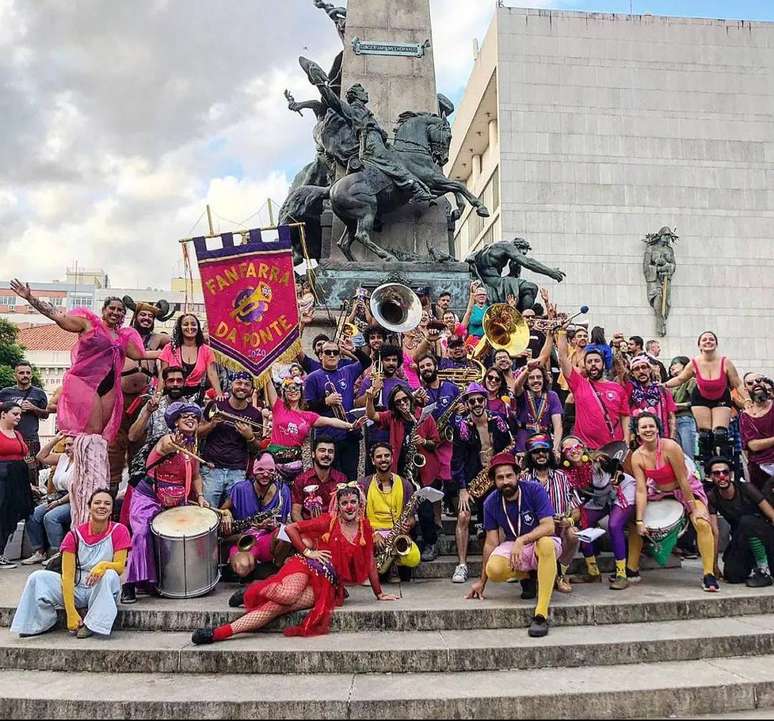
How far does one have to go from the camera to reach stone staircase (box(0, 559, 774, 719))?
166 inches

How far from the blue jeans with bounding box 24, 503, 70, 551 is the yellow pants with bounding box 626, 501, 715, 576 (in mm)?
5138

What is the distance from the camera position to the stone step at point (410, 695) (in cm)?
418

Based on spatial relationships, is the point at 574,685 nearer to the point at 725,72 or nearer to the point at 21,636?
the point at 21,636

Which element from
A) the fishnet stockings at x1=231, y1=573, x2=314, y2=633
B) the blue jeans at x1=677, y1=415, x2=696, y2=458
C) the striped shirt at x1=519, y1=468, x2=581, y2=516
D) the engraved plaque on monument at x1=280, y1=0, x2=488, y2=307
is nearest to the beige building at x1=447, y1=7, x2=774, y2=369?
the engraved plaque on monument at x1=280, y1=0, x2=488, y2=307

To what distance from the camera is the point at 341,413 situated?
7.27m

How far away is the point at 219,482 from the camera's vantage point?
21.9 ft

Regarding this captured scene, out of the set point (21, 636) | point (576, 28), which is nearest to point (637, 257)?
point (576, 28)

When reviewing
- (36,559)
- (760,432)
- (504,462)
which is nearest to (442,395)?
(504,462)

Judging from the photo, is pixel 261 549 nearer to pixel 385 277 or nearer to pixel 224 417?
pixel 224 417

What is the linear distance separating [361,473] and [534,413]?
5.90 feet

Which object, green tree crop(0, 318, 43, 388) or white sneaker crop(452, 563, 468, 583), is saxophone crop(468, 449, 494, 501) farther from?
green tree crop(0, 318, 43, 388)

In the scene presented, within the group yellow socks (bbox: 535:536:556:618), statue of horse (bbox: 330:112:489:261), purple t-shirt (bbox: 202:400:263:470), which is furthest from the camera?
statue of horse (bbox: 330:112:489:261)

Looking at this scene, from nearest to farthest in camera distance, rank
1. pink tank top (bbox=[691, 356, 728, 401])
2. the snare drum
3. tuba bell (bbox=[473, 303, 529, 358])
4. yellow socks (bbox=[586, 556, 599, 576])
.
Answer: the snare drum
yellow socks (bbox=[586, 556, 599, 576])
pink tank top (bbox=[691, 356, 728, 401])
tuba bell (bbox=[473, 303, 529, 358])

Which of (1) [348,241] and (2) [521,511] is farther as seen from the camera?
(1) [348,241]
